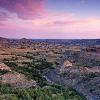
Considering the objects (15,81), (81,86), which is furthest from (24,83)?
(81,86)

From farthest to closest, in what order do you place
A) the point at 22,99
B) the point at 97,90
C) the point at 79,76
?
1. the point at 79,76
2. the point at 97,90
3. the point at 22,99

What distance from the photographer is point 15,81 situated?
53.7m

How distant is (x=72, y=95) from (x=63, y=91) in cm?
196

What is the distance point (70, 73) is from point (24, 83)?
15.5 m

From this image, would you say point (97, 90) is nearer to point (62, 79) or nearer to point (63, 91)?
point (63, 91)

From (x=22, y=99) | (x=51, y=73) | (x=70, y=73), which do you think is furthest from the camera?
(x=51, y=73)

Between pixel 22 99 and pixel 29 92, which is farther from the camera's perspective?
pixel 29 92

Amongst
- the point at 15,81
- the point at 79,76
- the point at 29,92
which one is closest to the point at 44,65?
the point at 79,76

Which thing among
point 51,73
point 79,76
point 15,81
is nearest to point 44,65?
point 51,73

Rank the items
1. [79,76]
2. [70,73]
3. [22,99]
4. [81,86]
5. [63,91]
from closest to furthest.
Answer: [22,99], [63,91], [81,86], [79,76], [70,73]

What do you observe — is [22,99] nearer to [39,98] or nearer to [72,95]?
[39,98]

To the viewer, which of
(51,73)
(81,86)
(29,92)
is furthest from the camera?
(51,73)

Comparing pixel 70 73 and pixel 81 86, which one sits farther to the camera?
pixel 70 73

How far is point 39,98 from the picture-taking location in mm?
38062
